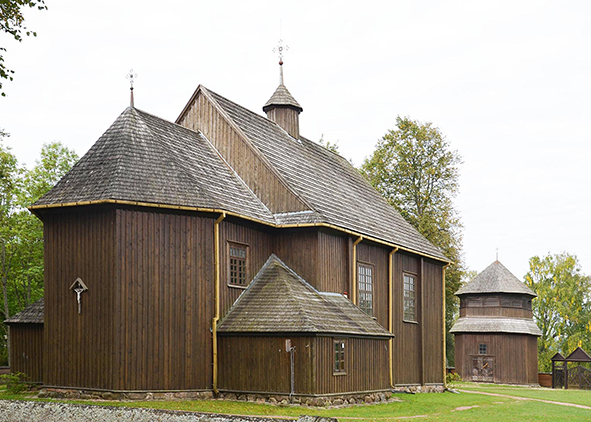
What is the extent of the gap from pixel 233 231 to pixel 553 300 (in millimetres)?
56068

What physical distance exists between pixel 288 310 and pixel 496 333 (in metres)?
32.7

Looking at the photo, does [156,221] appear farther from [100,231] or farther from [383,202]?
[383,202]

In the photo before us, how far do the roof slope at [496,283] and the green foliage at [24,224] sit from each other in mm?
28830

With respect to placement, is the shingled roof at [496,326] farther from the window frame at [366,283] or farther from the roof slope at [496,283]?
the window frame at [366,283]

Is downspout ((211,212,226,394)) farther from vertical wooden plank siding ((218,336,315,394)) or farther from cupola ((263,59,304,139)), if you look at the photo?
cupola ((263,59,304,139))

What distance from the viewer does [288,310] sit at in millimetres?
21609

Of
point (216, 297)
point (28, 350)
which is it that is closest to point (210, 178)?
point (216, 297)

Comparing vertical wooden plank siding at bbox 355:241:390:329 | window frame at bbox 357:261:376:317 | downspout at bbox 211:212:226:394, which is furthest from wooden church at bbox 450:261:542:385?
downspout at bbox 211:212:226:394

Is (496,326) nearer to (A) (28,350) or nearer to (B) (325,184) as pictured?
(B) (325,184)

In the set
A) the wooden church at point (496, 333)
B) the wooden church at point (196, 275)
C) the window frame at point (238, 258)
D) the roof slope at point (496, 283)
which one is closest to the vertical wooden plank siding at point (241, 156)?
the wooden church at point (196, 275)

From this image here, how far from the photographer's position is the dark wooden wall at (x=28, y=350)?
79.2 feet

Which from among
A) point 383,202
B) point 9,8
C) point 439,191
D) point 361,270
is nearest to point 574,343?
point 439,191

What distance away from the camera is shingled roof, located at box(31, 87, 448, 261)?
828 inches

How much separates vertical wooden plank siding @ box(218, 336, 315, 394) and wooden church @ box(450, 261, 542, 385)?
32830 mm
